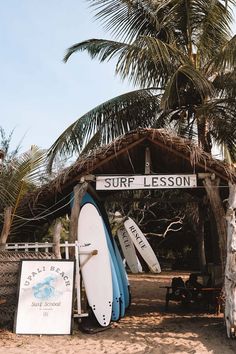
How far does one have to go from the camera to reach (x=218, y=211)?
7340mm

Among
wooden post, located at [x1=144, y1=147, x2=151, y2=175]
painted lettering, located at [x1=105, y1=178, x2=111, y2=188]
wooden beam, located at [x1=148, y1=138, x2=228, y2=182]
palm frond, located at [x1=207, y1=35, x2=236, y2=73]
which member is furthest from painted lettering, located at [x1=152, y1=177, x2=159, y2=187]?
palm frond, located at [x1=207, y1=35, x2=236, y2=73]

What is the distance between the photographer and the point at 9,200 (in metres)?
7.36

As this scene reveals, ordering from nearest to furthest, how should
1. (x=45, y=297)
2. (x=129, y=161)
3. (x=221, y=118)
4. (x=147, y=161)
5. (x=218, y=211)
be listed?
(x=45, y=297) → (x=218, y=211) → (x=147, y=161) → (x=129, y=161) → (x=221, y=118)

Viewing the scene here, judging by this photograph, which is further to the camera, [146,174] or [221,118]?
[221,118]

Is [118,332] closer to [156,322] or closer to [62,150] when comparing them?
[156,322]

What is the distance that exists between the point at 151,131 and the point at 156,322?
343 centimetres

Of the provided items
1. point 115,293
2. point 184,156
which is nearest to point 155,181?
point 184,156

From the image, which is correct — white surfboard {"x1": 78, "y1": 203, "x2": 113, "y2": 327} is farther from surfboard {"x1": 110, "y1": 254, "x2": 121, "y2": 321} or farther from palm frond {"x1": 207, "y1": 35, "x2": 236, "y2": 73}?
palm frond {"x1": 207, "y1": 35, "x2": 236, "y2": 73}

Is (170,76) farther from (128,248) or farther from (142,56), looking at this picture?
(128,248)

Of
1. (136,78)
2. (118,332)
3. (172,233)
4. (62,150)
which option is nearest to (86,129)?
(62,150)

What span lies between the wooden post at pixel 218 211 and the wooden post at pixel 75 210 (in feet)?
7.28

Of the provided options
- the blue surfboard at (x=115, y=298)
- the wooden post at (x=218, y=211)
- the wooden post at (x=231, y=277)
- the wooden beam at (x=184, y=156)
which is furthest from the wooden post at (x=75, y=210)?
the wooden post at (x=231, y=277)

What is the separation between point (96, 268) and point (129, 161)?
2.21 metres

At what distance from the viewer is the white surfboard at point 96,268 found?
7.16 m
